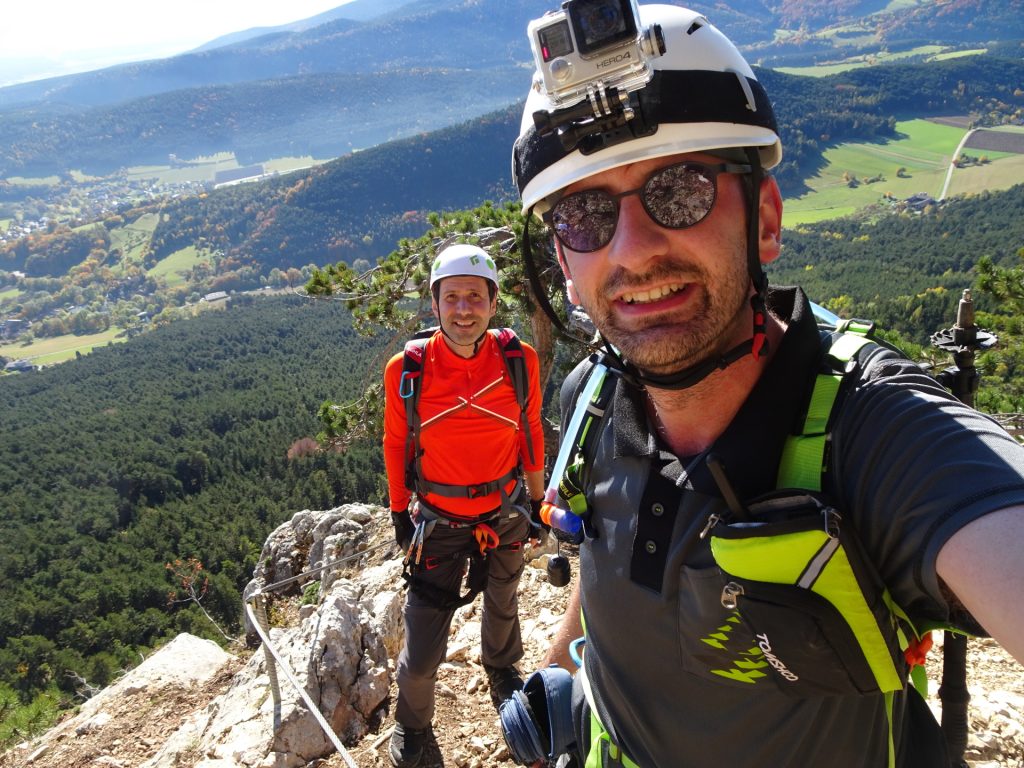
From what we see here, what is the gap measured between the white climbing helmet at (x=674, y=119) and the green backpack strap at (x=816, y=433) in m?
0.55

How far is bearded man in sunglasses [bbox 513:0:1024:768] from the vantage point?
3.23 feet

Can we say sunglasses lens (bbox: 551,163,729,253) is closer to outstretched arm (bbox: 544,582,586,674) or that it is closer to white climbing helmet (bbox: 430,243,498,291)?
outstretched arm (bbox: 544,582,586,674)

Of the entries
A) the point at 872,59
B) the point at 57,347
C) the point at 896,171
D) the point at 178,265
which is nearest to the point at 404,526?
the point at 896,171

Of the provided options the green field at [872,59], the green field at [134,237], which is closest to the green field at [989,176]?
the green field at [872,59]

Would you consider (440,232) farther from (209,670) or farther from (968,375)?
(968,375)

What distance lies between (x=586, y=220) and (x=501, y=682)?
3261mm

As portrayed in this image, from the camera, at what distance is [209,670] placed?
5633 mm

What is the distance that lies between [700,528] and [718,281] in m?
0.52

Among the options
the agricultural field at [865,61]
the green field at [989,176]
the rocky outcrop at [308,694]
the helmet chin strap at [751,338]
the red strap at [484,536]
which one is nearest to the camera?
the helmet chin strap at [751,338]

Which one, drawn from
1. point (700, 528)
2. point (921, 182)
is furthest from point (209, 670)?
point (921, 182)

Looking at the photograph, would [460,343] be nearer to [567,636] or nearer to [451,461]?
[451,461]

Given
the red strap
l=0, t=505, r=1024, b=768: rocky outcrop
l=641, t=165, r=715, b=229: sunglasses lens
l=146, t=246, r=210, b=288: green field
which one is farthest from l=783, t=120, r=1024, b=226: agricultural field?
l=146, t=246, r=210, b=288: green field

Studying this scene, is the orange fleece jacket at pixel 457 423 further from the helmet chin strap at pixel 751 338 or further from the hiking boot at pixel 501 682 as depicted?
the helmet chin strap at pixel 751 338

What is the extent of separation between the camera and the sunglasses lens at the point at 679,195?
1.32 meters
